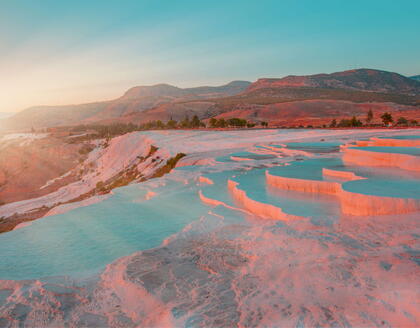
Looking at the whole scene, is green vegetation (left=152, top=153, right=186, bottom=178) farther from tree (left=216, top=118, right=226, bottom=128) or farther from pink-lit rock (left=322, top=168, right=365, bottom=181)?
tree (left=216, top=118, right=226, bottom=128)

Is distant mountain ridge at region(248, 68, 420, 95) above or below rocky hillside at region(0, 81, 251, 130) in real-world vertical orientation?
above

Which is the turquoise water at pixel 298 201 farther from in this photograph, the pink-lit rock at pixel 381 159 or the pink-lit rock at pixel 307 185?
the pink-lit rock at pixel 381 159

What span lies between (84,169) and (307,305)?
2260cm

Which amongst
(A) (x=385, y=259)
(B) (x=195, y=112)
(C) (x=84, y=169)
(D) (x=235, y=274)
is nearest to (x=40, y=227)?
(D) (x=235, y=274)

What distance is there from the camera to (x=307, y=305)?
2.73m

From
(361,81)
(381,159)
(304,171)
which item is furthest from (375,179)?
(361,81)

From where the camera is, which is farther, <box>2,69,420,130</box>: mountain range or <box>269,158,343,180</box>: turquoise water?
<box>2,69,420,130</box>: mountain range

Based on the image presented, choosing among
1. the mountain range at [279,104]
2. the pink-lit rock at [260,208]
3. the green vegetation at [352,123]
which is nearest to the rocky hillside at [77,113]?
the mountain range at [279,104]

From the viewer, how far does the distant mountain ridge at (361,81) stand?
109 m

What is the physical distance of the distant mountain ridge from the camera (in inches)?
4297

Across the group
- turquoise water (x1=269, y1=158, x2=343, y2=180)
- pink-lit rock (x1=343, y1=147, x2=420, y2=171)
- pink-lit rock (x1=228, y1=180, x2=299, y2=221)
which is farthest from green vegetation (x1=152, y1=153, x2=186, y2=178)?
pink-lit rock (x1=228, y1=180, x2=299, y2=221)

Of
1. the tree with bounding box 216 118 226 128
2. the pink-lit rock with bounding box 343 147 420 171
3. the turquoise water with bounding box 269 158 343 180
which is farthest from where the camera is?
the tree with bounding box 216 118 226 128

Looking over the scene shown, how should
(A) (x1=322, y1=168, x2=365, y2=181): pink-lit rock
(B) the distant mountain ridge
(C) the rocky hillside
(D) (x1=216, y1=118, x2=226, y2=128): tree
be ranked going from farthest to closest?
(C) the rocky hillside, (B) the distant mountain ridge, (D) (x1=216, y1=118, x2=226, y2=128): tree, (A) (x1=322, y1=168, x2=365, y2=181): pink-lit rock

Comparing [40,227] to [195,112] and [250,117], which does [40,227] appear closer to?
[250,117]
